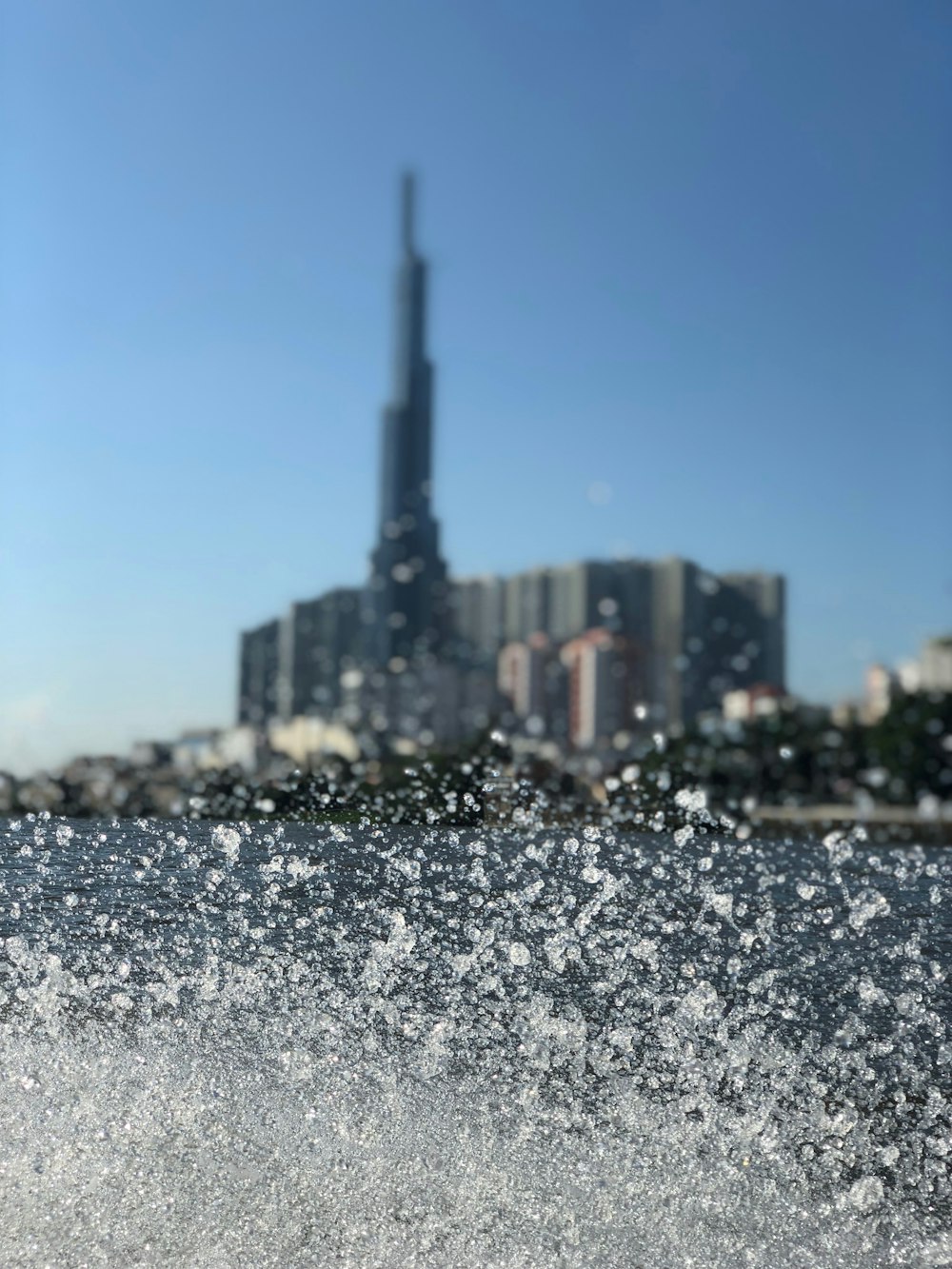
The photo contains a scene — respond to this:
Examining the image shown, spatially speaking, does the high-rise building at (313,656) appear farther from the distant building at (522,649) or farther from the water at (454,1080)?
the water at (454,1080)

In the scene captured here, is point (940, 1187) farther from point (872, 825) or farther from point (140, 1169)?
point (872, 825)

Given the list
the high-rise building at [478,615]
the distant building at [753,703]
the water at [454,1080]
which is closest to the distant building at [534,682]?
the high-rise building at [478,615]

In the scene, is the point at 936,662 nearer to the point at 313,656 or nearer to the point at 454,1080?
the point at 313,656

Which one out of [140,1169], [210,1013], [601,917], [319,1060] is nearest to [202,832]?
[601,917]

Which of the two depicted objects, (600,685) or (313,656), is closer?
(600,685)

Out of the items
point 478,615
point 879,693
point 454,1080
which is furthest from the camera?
point 478,615

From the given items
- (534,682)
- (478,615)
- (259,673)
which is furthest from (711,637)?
(259,673)
